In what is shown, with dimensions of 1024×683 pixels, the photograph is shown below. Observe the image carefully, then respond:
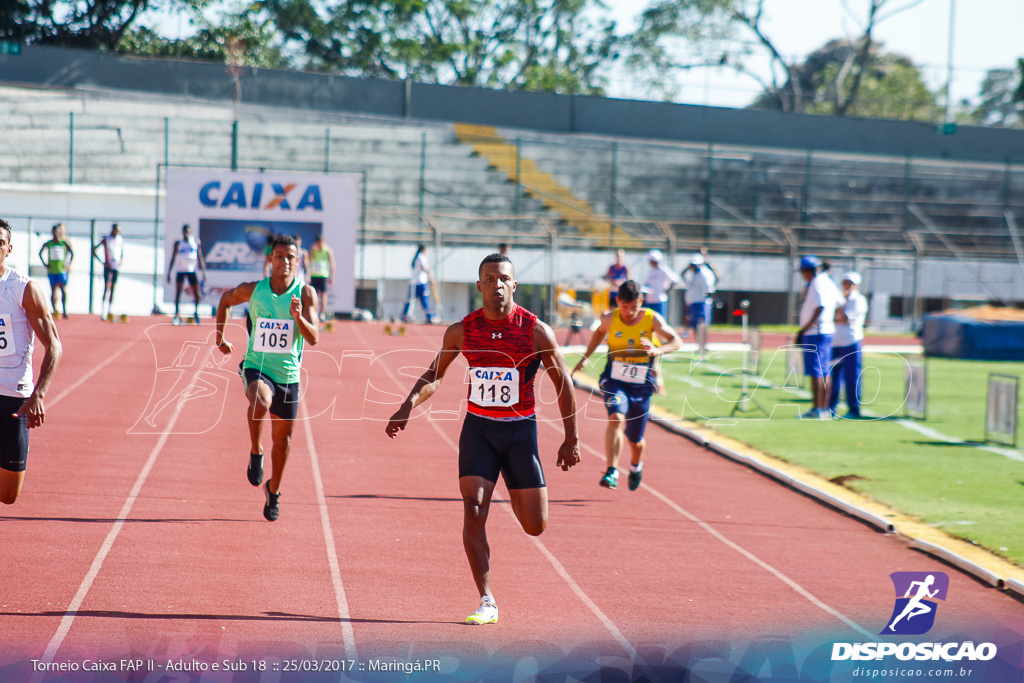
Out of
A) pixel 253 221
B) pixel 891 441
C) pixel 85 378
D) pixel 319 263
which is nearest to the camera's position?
pixel 891 441

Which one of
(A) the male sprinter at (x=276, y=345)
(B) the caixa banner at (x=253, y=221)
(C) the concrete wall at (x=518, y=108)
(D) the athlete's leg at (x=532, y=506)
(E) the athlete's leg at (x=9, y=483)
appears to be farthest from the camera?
(C) the concrete wall at (x=518, y=108)

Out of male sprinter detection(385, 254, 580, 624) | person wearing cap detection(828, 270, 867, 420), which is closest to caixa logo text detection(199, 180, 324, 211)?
person wearing cap detection(828, 270, 867, 420)

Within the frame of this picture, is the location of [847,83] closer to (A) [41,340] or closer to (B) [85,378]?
(B) [85,378]

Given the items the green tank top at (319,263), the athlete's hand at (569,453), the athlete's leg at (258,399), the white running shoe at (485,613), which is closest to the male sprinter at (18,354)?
the athlete's leg at (258,399)

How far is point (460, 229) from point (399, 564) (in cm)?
2672

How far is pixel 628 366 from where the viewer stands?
32.5 feet

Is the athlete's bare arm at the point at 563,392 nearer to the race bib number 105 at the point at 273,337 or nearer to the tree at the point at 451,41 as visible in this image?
the race bib number 105 at the point at 273,337

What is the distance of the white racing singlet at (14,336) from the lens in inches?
248

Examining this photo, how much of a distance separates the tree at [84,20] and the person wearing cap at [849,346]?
39.1 meters

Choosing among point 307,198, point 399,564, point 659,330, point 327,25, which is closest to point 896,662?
Result: point 399,564

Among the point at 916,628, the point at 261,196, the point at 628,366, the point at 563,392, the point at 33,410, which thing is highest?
the point at 261,196

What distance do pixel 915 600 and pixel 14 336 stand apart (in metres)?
5.90

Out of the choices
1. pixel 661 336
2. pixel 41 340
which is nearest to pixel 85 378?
pixel 661 336

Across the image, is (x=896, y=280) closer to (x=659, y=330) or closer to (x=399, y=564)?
(x=659, y=330)
